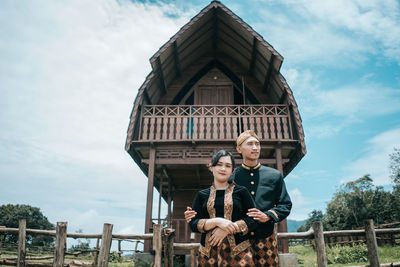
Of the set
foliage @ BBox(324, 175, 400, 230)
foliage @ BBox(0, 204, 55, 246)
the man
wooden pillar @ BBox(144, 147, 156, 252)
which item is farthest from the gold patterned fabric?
foliage @ BBox(0, 204, 55, 246)

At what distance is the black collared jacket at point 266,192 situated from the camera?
2.33 m

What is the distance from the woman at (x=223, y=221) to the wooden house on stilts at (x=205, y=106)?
665 centimetres

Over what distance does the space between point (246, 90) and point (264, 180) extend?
9.72 m

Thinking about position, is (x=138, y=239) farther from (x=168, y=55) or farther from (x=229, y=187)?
(x=168, y=55)

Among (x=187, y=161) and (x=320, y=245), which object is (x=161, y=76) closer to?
(x=187, y=161)

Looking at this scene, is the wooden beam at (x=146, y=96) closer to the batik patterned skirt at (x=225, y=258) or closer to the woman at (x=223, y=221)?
the woman at (x=223, y=221)

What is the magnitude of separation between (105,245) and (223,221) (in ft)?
12.1

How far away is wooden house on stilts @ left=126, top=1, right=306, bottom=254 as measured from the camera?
30.7ft

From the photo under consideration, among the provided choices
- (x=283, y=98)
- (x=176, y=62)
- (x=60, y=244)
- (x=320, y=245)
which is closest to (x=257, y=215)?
(x=320, y=245)

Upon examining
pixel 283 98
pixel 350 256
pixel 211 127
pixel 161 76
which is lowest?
pixel 350 256

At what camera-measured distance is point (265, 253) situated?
2299mm

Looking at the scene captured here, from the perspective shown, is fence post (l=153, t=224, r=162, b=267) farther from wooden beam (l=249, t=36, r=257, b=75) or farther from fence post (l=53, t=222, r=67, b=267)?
wooden beam (l=249, t=36, r=257, b=75)

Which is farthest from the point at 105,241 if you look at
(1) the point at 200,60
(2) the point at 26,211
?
(2) the point at 26,211

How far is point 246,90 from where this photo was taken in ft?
39.1
